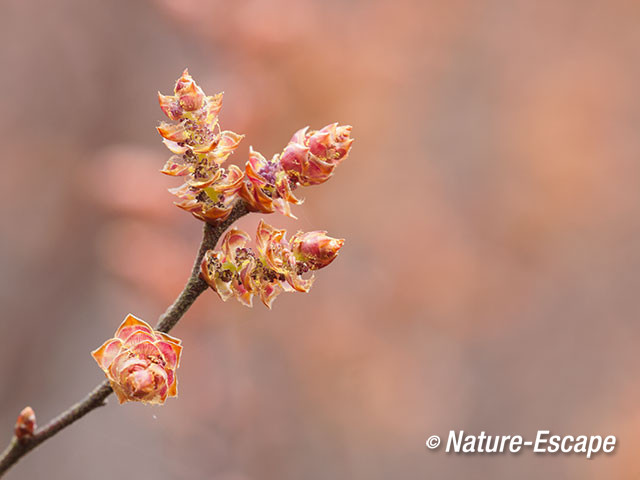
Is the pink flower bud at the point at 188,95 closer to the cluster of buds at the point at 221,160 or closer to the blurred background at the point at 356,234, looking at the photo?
the cluster of buds at the point at 221,160

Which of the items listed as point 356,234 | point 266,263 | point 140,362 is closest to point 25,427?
point 140,362

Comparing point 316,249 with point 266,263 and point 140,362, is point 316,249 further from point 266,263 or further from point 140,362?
point 140,362

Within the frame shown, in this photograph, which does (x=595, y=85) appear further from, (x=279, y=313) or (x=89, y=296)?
(x=89, y=296)

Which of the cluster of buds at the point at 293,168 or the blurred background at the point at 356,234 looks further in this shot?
the blurred background at the point at 356,234

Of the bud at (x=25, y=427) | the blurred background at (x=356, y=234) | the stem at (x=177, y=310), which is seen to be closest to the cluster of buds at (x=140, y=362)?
the stem at (x=177, y=310)

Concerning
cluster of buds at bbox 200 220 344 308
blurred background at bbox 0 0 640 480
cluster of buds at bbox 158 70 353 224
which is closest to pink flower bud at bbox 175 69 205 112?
cluster of buds at bbox 158 70 353 224

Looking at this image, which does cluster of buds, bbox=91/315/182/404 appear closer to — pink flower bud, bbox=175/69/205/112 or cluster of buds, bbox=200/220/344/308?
cluster of buds, bbox=200/220/344/308
